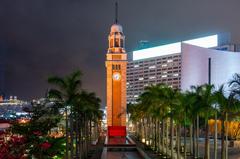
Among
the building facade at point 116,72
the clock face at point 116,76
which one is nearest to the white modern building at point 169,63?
the building facade at point 116,72

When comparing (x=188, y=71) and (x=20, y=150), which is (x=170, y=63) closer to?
(x=188, y=71)

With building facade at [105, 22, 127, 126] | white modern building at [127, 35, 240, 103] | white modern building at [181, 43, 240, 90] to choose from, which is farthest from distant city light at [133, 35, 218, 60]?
building facade at [105, 22, 127, 126]

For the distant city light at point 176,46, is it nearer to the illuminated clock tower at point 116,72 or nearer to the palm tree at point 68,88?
the illuminated clock tower at point 116,72

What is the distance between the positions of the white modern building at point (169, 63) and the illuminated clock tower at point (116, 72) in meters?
48.6

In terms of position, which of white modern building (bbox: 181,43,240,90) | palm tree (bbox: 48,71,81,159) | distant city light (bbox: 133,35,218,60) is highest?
distant city light (bbox: 133,35,218,60)

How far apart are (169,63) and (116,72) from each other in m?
71.6

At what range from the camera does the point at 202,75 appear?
136125 mm

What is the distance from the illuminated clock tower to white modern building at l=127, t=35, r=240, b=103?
159 ft

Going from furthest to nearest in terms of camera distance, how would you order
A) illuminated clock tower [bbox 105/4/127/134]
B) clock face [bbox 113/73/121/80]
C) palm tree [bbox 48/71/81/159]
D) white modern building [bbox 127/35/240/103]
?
1. white modern building [bbox 127/35/240/103]
2. clock face [bbox 113/73/121/80]
3. illuminated clock tower [bbox 105/4/127/134]
4. palm tree [bbox 48/71/81/159]

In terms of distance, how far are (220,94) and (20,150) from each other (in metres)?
11.2

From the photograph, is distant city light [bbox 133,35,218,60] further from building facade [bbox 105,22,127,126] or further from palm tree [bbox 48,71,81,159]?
palm tree [bbox 48,71,81,159]

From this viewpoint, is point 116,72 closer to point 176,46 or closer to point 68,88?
point 68,88

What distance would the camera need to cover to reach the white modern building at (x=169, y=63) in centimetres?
13862

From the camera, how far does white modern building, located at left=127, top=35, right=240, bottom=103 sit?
5458 inches
